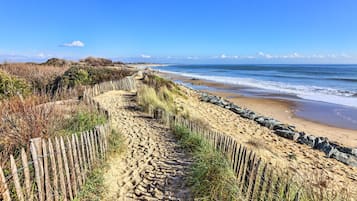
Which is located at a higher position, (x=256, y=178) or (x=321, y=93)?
(x=256, y=178)

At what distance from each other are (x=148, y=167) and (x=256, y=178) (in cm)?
257

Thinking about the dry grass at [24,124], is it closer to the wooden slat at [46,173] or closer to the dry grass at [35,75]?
the wooden slat at [46,173]

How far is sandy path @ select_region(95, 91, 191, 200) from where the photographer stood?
4695mm

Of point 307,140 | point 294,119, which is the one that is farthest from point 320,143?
point 294,119

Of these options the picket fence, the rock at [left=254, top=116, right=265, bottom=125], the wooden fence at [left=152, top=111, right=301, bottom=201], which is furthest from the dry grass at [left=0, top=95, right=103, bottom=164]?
the rock at [left=254, top=116, right=265, bottom=125]

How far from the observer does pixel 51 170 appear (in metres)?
3.86

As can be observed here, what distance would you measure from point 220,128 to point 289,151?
9.16 ft

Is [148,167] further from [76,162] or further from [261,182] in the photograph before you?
[261,182]

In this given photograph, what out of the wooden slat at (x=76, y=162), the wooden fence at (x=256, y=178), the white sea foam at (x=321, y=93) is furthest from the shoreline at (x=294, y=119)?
the wooden slat at (x=76, y=162)

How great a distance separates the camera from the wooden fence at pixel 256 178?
143 inches

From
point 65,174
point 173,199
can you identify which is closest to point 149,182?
point 173,199

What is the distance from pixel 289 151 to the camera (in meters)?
8.27

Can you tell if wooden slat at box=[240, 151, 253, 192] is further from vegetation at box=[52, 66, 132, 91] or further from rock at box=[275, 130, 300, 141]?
vegetation at box=[52, 66, 132, 91]

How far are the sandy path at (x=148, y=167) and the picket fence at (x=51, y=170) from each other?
586 mm
